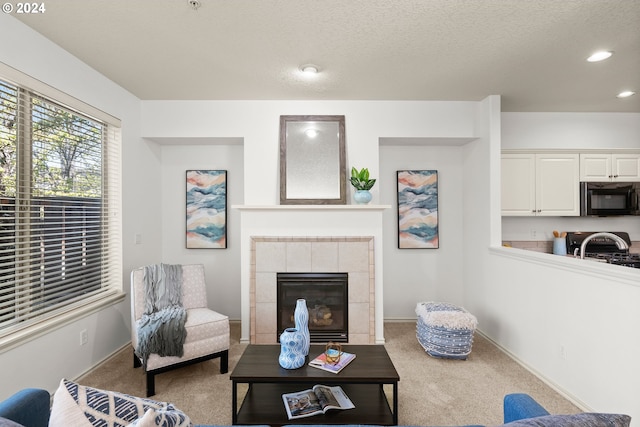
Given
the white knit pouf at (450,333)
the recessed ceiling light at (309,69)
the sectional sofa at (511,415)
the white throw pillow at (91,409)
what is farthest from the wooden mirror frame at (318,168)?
the white throw pillow at (91,409)

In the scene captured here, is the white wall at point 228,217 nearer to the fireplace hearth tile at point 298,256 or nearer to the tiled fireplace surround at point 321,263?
the tiled fireplace surround at point 321,263

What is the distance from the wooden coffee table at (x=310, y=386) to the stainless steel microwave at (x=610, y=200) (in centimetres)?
339

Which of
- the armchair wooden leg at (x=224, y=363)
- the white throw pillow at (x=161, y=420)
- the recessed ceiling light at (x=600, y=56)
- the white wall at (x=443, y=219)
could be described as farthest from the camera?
the armchair wooden leg at (x=224, y=363)

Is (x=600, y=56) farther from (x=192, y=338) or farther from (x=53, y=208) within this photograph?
(x=53, y=208)

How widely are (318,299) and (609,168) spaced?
12.6ft

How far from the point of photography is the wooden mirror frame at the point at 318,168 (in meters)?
3.48

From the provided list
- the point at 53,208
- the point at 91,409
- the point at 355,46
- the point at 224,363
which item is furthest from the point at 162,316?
the point at 355,46

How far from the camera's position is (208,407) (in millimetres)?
2213

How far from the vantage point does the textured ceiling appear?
6.63ft

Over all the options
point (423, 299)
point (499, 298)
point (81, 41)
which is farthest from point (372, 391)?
point (81, 41)

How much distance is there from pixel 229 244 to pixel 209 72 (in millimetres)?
1983

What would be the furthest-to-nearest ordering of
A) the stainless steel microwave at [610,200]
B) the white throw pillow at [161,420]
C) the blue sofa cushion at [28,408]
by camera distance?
1. the stainless steel microwave at [610,200]
2. the blue sofa cushion at [28,408]
3. the white throw pillow at [161,420]

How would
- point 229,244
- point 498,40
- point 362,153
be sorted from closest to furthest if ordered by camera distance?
A: point 498,40, point 362,153, point 229,244

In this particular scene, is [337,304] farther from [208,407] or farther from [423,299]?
[208,407]
